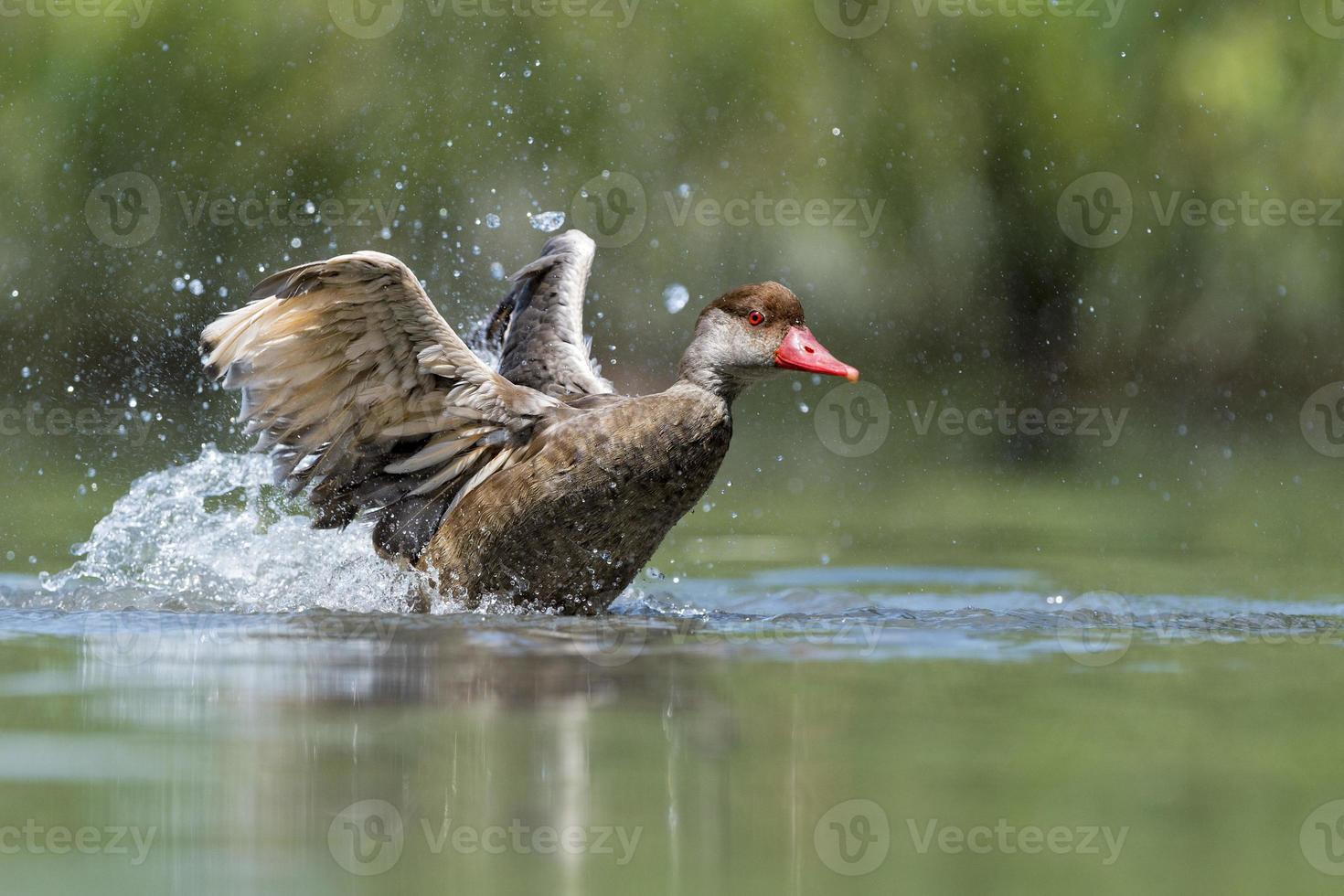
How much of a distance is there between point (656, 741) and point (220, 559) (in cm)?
438

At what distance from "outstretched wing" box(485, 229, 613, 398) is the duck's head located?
3.89 feet

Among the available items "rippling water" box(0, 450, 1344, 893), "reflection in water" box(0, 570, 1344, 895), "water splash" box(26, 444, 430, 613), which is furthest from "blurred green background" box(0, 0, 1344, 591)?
"reflection in water" box(0, 570, 1344, 895)

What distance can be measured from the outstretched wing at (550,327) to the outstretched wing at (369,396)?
0.95 meters

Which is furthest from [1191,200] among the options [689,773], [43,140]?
[689,773]

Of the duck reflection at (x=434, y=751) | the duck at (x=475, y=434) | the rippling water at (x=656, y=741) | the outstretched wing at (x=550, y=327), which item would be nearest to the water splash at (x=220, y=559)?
the rippling water at (x=656, y=741)

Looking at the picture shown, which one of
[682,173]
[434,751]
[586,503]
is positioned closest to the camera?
[434,751]

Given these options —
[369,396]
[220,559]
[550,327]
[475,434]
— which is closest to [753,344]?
[475,434]

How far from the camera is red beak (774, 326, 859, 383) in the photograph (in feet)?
25.9

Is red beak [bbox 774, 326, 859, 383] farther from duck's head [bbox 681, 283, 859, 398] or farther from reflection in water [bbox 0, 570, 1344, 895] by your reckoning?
reflection in water [bbox 0, 570, 1344, 895]

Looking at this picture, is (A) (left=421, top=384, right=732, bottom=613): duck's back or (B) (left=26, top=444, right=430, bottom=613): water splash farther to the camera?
(B) (left=26, top=444, right=430, bottom=613): water splash

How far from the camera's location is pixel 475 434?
8164 millimetres

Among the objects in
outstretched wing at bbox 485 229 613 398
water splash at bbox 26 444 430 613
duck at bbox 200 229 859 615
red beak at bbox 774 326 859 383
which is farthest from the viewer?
outstretched wing at bbox 485 229 613 398

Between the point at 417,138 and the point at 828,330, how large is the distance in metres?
4.84

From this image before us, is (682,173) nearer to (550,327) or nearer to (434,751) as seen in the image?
(550,327)
